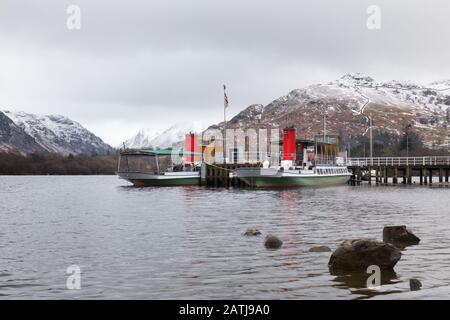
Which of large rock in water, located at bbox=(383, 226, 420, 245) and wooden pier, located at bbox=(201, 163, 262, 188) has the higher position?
wooden pier, located at bbox=(201, 163, 262, 188)

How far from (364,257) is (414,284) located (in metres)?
2.81

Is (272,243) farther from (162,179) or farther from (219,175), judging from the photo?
(219,175)

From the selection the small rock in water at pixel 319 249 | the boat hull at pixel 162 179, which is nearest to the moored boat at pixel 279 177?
the boat hull at pixel 162 179

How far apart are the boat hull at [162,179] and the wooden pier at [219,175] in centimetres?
187

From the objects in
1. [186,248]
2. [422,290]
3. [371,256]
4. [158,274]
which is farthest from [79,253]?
[422,290]

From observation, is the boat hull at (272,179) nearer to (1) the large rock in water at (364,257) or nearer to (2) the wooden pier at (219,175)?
(2) the wooden pier at (219,175)

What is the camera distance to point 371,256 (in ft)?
66.0

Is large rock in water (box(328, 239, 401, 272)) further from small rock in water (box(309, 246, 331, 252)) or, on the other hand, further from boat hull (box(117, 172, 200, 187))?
boat hull (box(117, 172, 200, 187))

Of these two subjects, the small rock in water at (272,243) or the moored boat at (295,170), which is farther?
the moored boat at (295,170)

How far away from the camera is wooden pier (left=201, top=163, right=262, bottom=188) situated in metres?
105

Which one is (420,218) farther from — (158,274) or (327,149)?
(327,149)

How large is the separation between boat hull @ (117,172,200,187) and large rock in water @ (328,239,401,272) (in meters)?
85.7

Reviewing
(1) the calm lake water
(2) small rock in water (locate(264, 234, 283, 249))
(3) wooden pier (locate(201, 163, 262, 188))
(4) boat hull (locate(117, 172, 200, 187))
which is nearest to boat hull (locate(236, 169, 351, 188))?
(3) wooden pier (locate(201, 163, 262, 188))

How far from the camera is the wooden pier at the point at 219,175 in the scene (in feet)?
345
